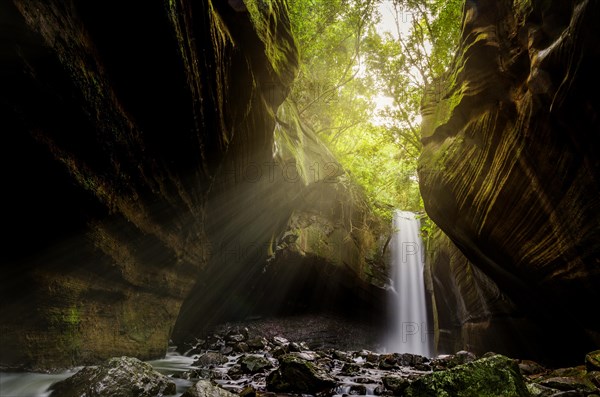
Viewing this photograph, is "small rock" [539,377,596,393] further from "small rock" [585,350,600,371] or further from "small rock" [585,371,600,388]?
"small rock" [585,350,600,371]

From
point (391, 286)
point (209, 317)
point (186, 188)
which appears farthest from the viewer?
point (391, 286)

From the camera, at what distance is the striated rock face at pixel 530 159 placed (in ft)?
17.1

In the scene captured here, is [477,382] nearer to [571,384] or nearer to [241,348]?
[571,384]

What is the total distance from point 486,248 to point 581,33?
18.4ft

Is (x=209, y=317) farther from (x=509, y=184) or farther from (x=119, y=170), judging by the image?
(x=509, y=184)

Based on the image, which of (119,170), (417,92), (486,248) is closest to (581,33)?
(486,248)

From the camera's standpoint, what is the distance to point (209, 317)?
14359 millimetres

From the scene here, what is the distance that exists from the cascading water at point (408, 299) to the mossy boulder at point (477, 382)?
42.2ft

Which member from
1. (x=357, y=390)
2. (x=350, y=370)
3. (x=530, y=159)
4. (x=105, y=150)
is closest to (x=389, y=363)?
(x=350, y=370)

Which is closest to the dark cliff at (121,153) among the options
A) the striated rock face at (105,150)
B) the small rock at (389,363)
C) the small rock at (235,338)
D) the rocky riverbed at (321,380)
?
the striated rock face at (105,150)

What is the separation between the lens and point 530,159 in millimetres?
6371

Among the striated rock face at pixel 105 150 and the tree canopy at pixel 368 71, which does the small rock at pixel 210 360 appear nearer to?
the striated rock face at pixel 105 150

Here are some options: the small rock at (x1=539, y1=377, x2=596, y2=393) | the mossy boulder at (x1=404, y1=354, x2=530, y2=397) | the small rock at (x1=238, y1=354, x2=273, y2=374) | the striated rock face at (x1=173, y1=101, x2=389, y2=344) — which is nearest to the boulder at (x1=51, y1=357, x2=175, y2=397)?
the small rock at (x1=238, y1=354, x2=273, y2=374)

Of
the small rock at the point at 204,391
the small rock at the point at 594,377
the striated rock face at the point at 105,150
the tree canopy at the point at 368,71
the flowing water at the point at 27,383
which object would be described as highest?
the tree canopy at the point at 368,71
